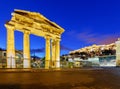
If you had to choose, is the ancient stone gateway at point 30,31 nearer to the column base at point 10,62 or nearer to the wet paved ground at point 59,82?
the column base at point 10,62

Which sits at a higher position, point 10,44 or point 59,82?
point 10,44

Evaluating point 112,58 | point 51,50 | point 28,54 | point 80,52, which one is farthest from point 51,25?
point 80,52

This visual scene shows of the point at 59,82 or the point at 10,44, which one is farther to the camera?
the point at 10,44

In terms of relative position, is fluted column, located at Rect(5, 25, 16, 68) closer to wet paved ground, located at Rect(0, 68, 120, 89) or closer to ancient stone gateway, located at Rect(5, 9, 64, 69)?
ancient stone gateway, located at Rect(5, 9, 64, 69)

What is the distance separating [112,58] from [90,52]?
101ft

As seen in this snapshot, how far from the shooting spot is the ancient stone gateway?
92.5ft

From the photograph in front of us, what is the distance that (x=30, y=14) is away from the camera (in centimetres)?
Result: 3206

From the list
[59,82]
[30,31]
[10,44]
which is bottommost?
[59,82]

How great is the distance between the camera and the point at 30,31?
3172 centimetres

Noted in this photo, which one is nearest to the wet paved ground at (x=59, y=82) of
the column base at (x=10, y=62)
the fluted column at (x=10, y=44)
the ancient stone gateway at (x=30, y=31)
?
the column base at (x=10, y=62)

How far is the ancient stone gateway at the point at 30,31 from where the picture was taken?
92.5ft

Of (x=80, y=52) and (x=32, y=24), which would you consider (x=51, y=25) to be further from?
(x=80, y=52)

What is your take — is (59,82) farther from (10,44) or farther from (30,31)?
(30,31)

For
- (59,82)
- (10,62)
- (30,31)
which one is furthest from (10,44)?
(59,82)
